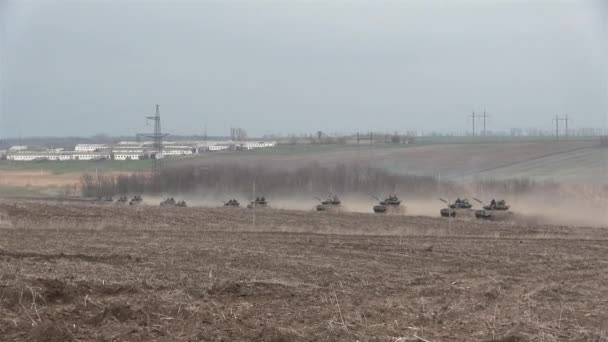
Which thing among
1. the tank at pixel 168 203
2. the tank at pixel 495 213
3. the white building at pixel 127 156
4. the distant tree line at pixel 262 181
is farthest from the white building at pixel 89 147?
the tank at pixel 495 213

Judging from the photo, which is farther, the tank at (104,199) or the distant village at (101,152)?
the distant village at (101,152)

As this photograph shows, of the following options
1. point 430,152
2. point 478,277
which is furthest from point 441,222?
point 430,152

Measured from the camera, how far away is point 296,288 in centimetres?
1273

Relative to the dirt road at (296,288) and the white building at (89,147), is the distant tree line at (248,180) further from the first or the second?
the dirt road at (296,288)

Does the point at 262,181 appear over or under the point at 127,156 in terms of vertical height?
under

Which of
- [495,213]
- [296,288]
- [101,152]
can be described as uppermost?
[101,152]

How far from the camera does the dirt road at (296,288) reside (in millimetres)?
9125

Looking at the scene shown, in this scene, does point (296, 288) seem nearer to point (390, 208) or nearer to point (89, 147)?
point (390, 208)

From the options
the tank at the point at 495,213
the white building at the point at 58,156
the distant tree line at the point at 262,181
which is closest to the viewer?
the tank at the point at 495,213

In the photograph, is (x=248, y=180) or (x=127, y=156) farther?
(x=127, y=156)

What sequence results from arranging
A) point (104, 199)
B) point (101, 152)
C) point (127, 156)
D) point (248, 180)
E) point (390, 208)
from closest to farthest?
point (390, 208) < point (104, 199) < point (248, 180) < point (127, 156) < point (101, 152)

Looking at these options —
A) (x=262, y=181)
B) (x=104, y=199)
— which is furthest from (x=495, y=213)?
(x=104, y=199)

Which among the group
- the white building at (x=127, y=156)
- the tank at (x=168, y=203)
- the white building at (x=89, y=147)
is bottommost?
the tank at (x=168, y=203)

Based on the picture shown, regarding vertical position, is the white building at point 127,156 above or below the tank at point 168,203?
above
